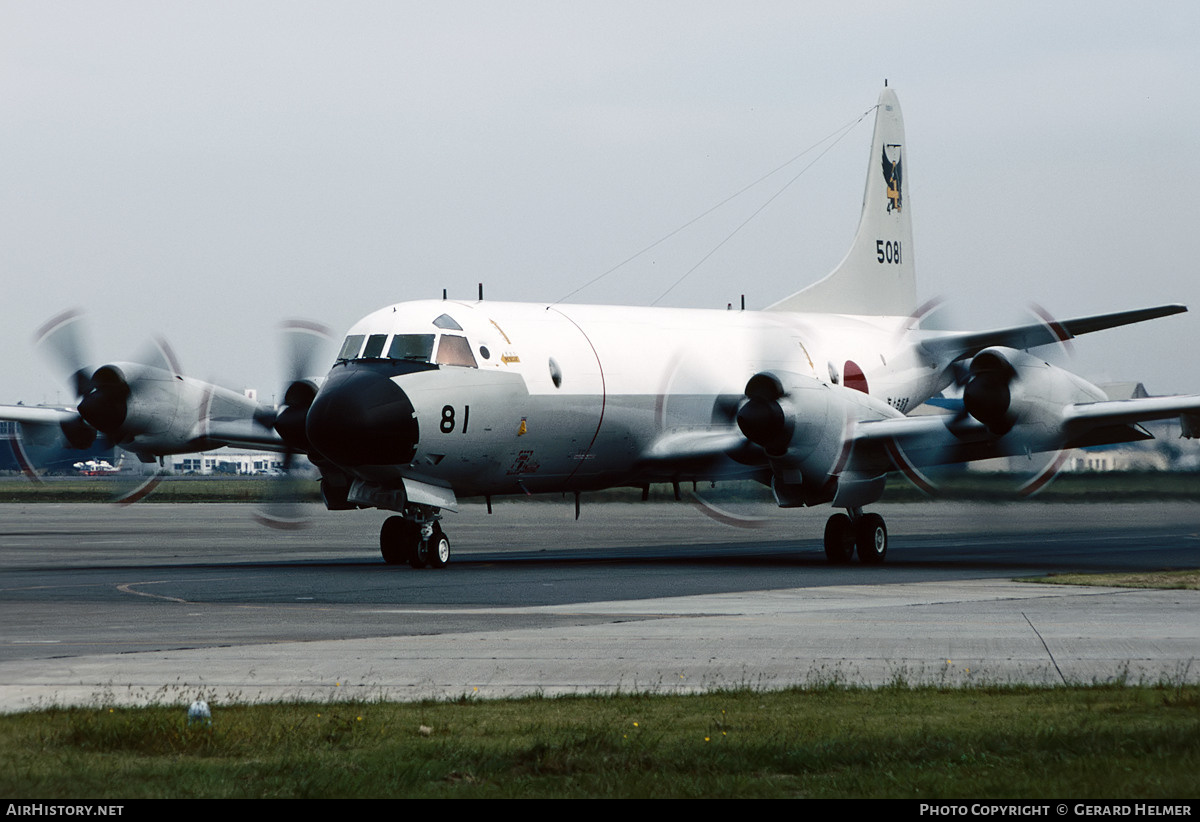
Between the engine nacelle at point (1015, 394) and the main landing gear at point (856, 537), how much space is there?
9.91 ft

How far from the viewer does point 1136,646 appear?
13594 mm

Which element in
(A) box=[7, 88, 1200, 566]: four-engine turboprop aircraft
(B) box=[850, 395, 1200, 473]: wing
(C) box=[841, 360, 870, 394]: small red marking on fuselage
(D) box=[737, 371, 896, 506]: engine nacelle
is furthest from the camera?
(C) box=[841, 360, 870, 394]: small red marking on fuselage

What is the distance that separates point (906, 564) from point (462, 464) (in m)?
8.13

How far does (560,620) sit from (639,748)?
7.75 m

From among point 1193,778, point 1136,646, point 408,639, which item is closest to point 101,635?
point 408,639

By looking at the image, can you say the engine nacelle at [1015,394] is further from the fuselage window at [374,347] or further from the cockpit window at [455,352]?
the fuselage window at [374,347]

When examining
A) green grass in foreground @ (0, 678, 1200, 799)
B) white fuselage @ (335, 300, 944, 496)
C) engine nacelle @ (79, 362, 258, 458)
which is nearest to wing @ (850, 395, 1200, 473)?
white fuselage @ (335, 300, 944, 496)

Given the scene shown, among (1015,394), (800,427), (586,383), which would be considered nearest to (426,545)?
(586,383)

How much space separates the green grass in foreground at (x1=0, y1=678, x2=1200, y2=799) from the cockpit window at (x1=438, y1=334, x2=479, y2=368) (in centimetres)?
1438

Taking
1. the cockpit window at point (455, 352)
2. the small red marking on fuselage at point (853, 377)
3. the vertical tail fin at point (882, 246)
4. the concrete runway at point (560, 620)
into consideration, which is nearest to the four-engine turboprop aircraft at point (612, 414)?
the cockpit window at point (455, 352)

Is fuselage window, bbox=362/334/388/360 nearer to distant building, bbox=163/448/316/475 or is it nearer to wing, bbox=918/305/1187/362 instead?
wing, bbox=918/305/1187/362

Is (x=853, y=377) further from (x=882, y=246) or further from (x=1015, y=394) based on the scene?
(x=1015, y=394)

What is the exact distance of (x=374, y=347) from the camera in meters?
24.5

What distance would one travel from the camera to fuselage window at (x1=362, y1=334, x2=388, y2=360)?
24.4 meters
